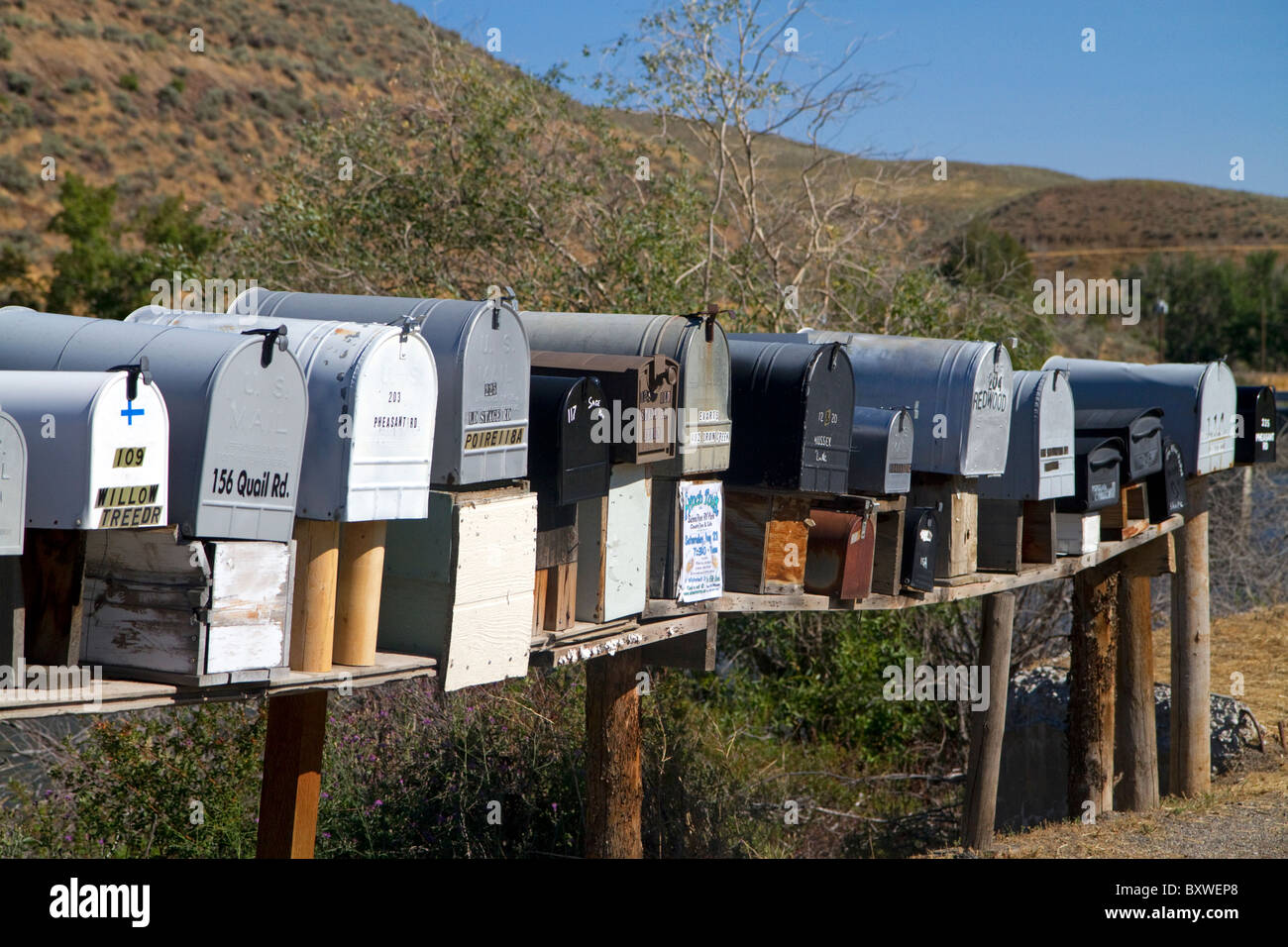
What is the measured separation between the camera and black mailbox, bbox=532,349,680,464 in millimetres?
3570

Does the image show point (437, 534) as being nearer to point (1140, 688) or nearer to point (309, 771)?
point (309, 771)

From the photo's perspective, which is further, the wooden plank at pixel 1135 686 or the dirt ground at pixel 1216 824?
the wooden plank at pixel 1135 686

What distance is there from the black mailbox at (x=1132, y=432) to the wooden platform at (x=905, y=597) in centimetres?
41

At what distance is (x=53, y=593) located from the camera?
2.50 metres

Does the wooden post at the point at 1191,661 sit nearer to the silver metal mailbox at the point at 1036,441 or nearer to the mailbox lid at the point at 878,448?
the silver metal mailbox at the point at 1036,441

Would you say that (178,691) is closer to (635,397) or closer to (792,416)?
(635,397)

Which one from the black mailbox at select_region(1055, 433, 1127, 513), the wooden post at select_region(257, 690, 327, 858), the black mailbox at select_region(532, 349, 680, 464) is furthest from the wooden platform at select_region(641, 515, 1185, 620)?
the wooden post at select_region(257, 690, 327, 858)

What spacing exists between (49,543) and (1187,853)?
511 centimetres

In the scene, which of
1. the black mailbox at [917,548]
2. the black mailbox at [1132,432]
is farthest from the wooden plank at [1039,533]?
the black mailbox at [917,548]

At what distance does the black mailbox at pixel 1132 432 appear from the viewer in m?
5.88

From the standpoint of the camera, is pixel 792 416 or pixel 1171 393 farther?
pixel 1171 393

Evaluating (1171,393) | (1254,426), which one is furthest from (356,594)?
(1254,426)

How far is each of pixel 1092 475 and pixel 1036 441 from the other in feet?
2.22

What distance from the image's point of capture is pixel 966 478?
5082mm
